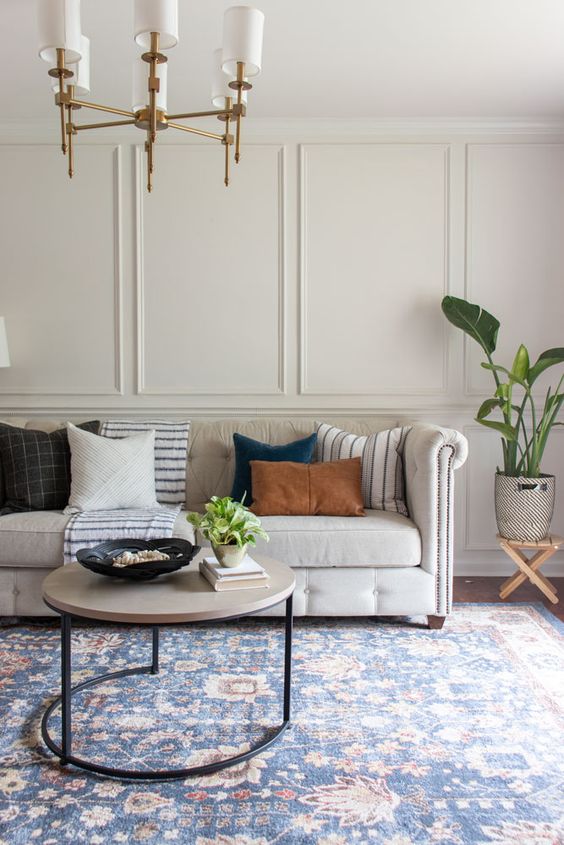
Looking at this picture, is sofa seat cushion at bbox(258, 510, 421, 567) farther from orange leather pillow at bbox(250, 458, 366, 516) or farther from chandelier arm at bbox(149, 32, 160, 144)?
chandelier arm at bbox(149, 32, 160, 144)

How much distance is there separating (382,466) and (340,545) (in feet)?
1.80

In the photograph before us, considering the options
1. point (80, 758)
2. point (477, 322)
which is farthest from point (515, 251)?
point (80, 758)

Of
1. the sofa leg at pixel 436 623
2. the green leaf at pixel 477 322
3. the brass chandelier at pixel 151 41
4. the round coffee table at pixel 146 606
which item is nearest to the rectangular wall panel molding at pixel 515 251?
the green leaf at pixel 477 322

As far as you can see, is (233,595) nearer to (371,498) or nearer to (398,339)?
(371,498)

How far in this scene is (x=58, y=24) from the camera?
1.94 metres

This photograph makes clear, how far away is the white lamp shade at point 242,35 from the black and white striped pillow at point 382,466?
1.86m

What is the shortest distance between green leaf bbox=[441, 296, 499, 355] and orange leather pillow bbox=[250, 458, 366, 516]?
1046mm

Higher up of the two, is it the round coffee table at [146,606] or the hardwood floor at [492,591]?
the round coffee table at [146,606]

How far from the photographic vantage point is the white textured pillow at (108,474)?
10.7ft

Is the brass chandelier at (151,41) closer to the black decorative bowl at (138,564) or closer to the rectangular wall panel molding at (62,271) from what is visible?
the black decorative bowl at (138,564)

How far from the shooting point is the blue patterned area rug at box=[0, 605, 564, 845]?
170cm

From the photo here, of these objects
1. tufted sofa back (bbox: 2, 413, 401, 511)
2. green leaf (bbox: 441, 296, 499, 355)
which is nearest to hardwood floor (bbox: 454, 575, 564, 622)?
tufted sofa back (bbox: 2, 413, 401, 511)

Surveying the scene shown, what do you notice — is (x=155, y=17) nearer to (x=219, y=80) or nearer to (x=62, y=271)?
(x=219, y=80)

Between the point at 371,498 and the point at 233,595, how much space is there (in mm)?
1487
